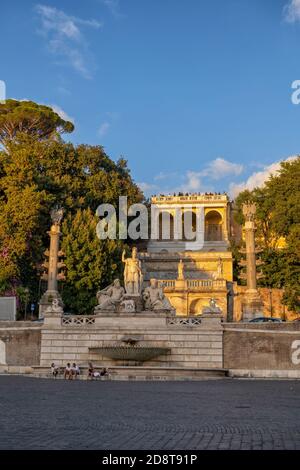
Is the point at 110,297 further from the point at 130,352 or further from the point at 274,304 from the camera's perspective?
the point at 274,304

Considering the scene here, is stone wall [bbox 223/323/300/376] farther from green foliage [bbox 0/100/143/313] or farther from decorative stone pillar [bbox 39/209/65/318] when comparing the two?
green foliage [bbox 0/100/143/313]

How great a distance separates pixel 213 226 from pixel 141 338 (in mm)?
38599

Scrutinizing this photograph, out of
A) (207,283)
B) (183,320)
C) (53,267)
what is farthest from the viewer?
(207,283)

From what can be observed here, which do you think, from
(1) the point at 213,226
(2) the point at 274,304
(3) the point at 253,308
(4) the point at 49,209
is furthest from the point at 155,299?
(1) the point at 213,226

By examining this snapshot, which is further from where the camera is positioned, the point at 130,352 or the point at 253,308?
the point at 253,308

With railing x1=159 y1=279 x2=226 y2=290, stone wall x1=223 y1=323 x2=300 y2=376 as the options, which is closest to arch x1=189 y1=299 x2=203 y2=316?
railing x1=159 y1=279 x2=226 y2=290

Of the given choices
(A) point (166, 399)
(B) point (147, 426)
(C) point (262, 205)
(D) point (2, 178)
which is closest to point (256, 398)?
(A) point (166, 399)

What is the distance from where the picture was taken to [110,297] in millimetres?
30078

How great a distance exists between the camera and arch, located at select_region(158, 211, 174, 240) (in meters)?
63.8

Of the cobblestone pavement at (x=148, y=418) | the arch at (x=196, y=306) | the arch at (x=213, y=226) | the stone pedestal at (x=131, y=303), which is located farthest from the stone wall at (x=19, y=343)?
the arch at (x=213, y=226)

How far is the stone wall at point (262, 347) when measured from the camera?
2789 centimetres

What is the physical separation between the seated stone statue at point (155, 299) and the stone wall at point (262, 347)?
10.3 ft

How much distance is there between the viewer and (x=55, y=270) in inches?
1485
